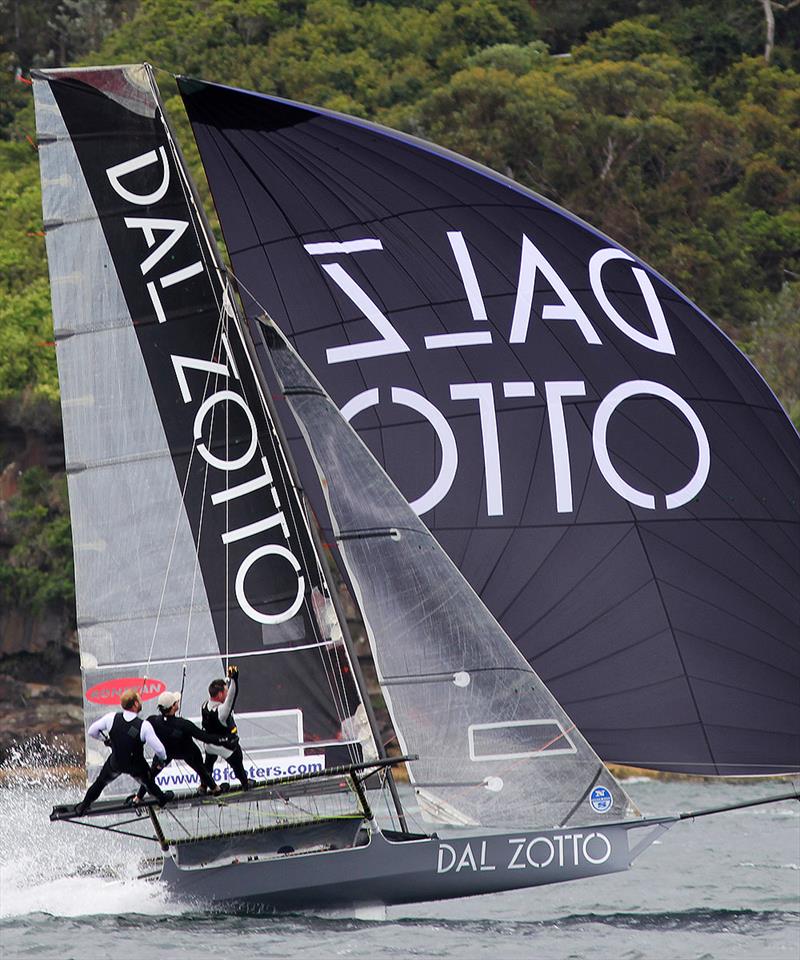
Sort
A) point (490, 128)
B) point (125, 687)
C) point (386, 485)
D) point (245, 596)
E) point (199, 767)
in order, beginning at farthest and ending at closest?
point (490, 128) → point (245, 596) → point (125, 687) → point (386, 485) → point (199, 767)

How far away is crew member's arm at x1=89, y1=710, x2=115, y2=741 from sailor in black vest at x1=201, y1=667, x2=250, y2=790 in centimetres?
57

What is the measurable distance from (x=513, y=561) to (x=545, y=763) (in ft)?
4.15

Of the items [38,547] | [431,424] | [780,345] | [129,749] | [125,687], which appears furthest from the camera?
[780,345]

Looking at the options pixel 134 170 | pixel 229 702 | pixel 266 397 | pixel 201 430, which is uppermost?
pixel 134 170

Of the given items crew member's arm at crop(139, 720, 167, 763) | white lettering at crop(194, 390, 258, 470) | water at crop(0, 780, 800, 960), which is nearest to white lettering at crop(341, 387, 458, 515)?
white lettering at crop(194, 390, 258, 470)

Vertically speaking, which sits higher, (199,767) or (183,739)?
(183,739)

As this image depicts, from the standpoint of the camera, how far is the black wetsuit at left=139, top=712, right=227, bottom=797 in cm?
1042

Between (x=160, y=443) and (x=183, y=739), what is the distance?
1.91 m

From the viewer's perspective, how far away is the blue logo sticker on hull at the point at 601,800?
10.3 meters

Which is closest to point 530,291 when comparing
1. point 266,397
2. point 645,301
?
point 645,301

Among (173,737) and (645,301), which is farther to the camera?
(645,301)

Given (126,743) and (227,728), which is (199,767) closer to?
(227,728)

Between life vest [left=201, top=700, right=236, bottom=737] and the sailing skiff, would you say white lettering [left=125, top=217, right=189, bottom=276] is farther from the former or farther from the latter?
life vest [left=201, top=700, right=236, bottom=737]

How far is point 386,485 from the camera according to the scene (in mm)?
10641
